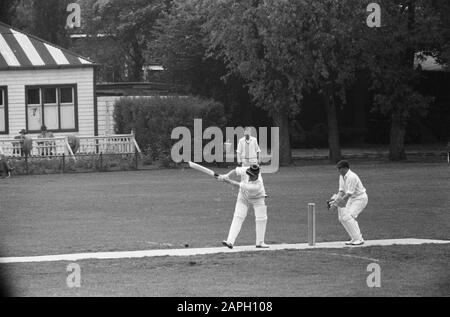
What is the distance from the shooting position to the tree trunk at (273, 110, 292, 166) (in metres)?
47.7

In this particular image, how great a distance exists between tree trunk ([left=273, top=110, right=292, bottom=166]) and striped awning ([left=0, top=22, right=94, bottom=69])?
30.4ft

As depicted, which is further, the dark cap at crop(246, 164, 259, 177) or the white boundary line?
the dark cap at crop(246, 164, 259, 177)

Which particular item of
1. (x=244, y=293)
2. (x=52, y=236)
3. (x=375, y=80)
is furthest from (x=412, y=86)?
(x=244, y=293)

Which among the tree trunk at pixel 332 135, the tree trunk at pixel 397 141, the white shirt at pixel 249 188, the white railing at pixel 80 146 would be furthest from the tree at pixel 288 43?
the white shirt at pixel 249 188

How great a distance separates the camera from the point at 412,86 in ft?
164

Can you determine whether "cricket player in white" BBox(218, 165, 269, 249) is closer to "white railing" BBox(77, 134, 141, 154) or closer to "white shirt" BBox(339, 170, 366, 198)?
"white shirt" BBox(339, 170, 366, 198)

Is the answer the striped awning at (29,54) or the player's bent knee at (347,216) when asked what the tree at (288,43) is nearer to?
the striped awning at (29,54)

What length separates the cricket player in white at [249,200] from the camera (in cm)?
2000

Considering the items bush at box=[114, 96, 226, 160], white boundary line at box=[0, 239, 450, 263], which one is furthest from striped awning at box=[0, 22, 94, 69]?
white boundary line at box=[0, 239, 450, 263]

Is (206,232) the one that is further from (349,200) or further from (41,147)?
(41,147)

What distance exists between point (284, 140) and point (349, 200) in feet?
89.0

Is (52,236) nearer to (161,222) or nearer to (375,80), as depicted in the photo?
(161,222)

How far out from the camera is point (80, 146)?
46.7m
